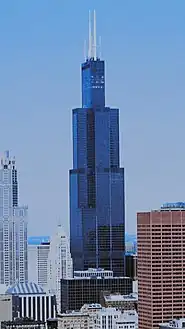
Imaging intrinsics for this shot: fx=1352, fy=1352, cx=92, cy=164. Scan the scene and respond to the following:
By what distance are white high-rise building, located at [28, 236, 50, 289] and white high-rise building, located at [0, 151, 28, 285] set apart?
11 cm

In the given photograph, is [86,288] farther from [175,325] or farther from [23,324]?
[175,325]

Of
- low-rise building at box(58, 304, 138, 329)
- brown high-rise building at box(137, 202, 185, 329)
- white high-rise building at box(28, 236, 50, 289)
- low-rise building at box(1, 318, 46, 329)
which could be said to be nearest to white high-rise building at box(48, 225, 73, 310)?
white high-rise building at box(28, 236, 50, 289)

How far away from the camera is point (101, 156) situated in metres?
21.2

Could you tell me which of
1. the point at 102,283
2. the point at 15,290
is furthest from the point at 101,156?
the point at 15,290

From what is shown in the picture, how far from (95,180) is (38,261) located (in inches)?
104

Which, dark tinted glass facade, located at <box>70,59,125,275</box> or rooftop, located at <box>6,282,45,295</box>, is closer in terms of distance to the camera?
rooftop, located at <box>6,282,45,295</box>

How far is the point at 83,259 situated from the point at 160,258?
20.1ft

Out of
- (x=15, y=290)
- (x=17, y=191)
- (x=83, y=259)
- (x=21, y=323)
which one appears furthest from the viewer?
(x=83, y=259)

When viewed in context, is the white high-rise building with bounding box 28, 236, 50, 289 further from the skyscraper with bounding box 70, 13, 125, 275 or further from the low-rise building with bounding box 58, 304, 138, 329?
the low-rise building with bounding box 58, 304, 138, 329

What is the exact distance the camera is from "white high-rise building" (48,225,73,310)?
1864 cm

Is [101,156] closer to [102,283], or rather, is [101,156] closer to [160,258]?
[102,283]

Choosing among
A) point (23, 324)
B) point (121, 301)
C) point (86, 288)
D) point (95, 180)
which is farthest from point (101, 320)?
point (95, 180)

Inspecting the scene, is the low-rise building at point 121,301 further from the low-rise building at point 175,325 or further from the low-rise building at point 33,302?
the low-rise building at point 175,325

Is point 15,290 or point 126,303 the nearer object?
point 126,303
